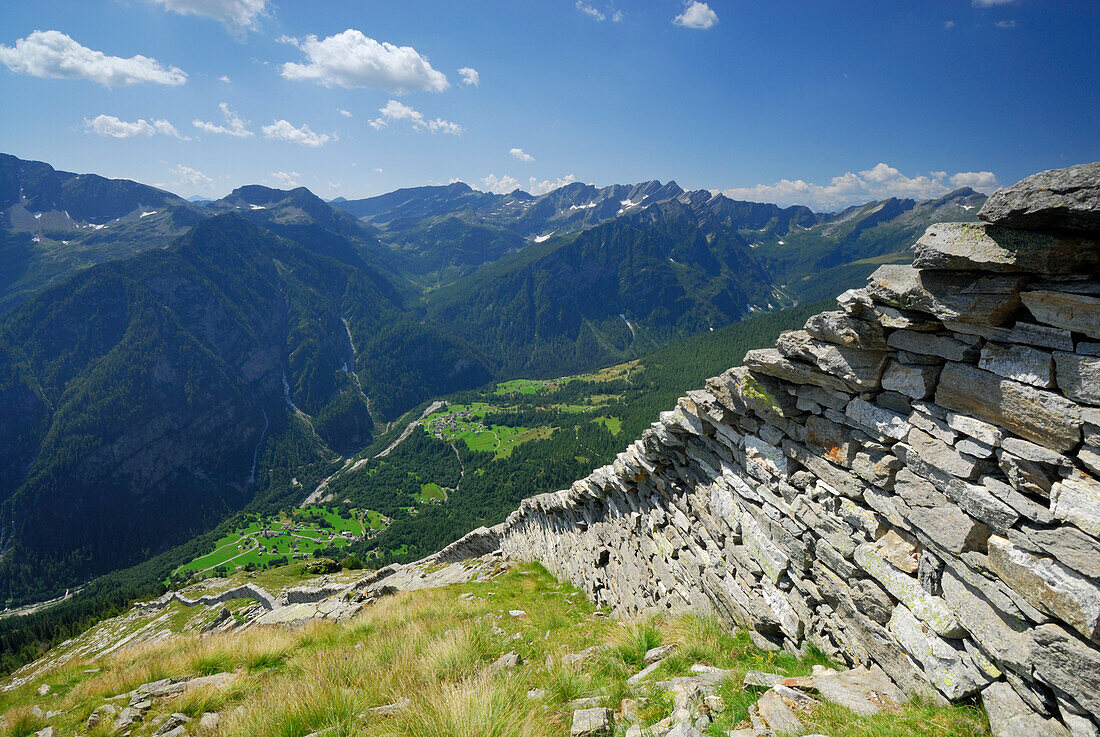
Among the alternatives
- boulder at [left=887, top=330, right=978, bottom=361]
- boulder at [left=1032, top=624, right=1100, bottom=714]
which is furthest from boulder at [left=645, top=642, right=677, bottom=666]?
boulder at [left=887, top=330, right=978, bottom=361]

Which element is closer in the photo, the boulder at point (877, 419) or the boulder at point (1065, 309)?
the boulder at point (1065, 309)

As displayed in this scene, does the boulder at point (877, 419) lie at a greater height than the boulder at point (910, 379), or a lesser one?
lesser

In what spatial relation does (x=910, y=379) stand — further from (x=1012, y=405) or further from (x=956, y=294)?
(x=956, y=294)

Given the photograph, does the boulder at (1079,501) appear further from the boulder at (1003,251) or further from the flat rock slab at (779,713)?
the flat rock slab at (779,713)

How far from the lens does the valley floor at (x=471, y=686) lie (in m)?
5.17

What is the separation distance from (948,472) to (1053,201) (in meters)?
3.24

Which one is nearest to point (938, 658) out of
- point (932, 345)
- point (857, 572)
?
point (857, 572)

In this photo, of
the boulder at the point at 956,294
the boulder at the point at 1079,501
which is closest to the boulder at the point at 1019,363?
the boulder at the point at 956,294

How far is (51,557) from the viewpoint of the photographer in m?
155

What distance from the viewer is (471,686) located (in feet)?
20.2

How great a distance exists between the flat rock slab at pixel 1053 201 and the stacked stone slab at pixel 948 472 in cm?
2

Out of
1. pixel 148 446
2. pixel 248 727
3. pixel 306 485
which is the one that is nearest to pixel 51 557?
pixel 148 446

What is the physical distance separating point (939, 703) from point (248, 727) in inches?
347

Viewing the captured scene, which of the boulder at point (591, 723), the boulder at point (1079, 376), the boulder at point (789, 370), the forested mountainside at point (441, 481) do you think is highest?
the boulder at point (1079, 376)
